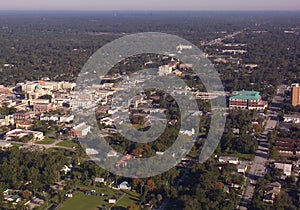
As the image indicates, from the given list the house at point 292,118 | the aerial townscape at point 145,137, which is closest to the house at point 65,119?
the aerial townscape at point 145,137

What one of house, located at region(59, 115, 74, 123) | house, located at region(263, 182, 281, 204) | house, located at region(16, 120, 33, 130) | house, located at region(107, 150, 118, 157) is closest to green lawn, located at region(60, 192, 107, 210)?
house, located at region(107, 150, 118, 157)

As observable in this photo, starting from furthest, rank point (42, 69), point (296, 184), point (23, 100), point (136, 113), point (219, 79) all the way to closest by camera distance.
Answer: point (42, 69) < point (219, 79) < point (23, 100) < point (136, 113) < point (296, 184)

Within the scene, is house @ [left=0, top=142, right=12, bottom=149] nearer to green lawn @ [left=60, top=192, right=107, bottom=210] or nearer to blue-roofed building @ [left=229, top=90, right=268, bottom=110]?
green lawn @ [left=60, top=192, right=107, bottom=210]

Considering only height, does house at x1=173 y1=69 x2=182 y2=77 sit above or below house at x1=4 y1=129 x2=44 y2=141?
above

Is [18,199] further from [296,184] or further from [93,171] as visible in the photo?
[296,184]

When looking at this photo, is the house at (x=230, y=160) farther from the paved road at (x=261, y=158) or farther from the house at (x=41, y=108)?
the house at (x=41, y=108)

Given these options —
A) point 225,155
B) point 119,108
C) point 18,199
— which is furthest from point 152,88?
point 18,199

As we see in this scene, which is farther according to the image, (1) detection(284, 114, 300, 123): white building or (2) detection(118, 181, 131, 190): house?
(1) detection(284, 114, 300, 123): white building
